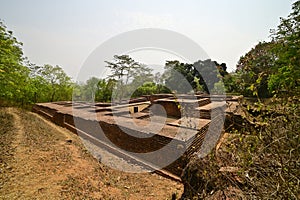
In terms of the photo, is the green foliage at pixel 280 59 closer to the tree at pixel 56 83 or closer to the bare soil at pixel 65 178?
the bare soil at pixel 65 178

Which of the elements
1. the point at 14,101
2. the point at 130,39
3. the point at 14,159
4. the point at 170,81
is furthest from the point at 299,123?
the point at 170,81

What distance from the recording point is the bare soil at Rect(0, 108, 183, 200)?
9.30 feet

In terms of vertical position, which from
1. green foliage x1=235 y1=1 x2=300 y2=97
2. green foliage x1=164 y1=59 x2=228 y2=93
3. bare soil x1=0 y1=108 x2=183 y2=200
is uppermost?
green foliage x1=164 y1=59 x2=228 y2=93

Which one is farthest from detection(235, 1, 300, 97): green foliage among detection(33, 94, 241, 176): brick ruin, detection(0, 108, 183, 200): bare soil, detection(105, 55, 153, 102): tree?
detection(105, 55, 153, 102): tree

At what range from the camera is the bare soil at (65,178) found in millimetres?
2836

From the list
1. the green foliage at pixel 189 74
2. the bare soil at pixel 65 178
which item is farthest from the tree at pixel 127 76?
the bare soil at pixel 65 178

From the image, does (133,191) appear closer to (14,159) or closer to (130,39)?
(14,159)

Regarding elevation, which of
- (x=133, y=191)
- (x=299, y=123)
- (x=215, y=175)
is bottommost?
(x=133, y=191)

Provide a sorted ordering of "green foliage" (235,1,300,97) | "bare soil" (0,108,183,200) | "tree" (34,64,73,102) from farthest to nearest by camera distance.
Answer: "tree" (34,64,73,102) → "bare soil" (0,108,183,200) → "green foliage" (235,1,300,97)

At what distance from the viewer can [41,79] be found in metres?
17.7

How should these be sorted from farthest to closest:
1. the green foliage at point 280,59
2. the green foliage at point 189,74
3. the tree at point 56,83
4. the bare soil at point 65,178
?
the green foliage at point 189,74 < the tree at point 56,83 < the bare soil at point 65,178 < the green foliage at point 280,59

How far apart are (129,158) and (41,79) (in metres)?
17.9

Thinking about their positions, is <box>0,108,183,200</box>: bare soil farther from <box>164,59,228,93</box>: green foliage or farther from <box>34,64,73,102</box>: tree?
<box>164,59,228,93</box>: green foliage

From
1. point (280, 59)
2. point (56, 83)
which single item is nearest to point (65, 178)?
point (280, 59)
